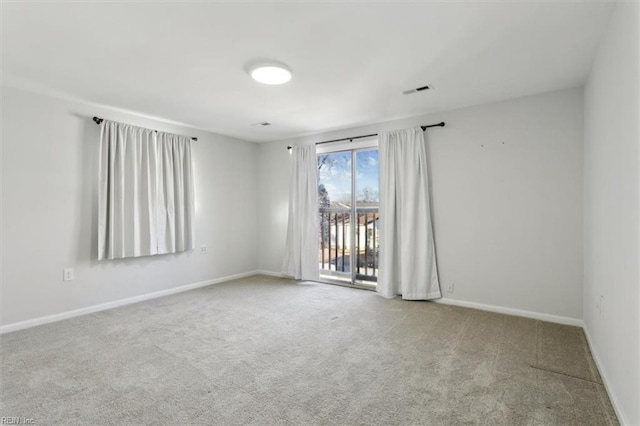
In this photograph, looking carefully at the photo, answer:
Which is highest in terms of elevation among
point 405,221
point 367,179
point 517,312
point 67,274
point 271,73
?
point 271,73

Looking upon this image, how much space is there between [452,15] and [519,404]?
94.2 inches

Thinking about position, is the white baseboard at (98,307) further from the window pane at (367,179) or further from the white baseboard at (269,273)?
the window pane at (367,179)

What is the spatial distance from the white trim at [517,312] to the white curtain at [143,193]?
3.63 m

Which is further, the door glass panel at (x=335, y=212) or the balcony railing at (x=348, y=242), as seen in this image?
the door glass panel at (x=335, y=212)

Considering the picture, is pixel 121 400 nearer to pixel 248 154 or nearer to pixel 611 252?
pixel 611 252

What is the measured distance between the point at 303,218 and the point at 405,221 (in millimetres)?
1682

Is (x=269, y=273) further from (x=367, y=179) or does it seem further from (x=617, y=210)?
(x=617, y=210)

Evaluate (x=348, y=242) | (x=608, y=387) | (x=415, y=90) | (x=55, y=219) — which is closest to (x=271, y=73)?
(x=415, y=90)

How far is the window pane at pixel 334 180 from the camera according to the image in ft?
15.6

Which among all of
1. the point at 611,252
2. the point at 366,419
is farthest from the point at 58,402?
the point at 611,252

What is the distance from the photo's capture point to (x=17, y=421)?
66.9 inches

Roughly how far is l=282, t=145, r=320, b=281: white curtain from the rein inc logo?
11.4ft

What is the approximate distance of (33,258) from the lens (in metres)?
3.11

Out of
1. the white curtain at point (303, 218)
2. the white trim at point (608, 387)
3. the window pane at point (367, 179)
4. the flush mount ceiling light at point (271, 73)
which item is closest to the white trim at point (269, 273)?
the white curtain at point (303, 218)
